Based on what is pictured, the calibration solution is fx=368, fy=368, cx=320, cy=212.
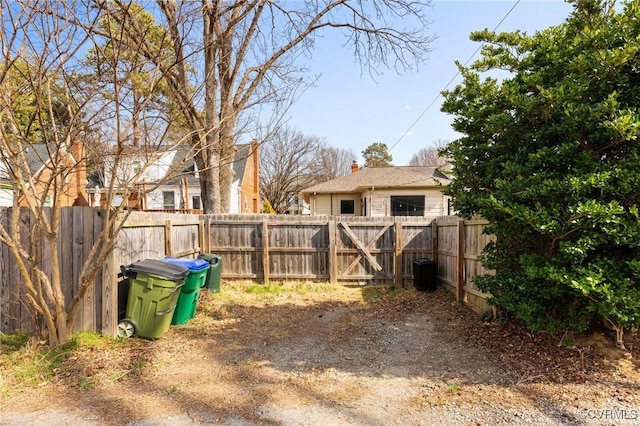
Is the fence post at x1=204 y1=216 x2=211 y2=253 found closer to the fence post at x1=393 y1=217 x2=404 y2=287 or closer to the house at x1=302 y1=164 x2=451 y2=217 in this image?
the fence post at x1=393 y1=217 x2=404 y2=287

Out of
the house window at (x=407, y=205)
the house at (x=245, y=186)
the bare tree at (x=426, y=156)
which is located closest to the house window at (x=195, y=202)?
the house at (x=245, y=186)

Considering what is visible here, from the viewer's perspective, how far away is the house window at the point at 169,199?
2241cm

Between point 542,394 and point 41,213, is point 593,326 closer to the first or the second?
point 542,394

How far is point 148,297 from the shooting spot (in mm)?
4809

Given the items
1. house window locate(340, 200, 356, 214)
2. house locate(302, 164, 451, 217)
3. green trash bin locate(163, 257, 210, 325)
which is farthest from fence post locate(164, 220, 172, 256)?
house window locate(340, 200, 356, 214)

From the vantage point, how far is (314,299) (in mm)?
7758

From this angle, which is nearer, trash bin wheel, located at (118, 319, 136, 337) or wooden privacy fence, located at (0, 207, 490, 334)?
trash bin wheel, located at (118, 319, 136, 337)

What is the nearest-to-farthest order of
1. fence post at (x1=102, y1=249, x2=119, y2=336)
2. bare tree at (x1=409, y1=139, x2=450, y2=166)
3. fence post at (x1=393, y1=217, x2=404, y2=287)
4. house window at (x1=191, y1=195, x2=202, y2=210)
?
fence post at (x1=102, y1=249, x2=119, y2=336), fence post at (x1=393, y1=217, x2=404, y2=287), house window at (x1=191, y1=195, x2=202, y2=210), bare tree at (x1=409, y1=139, x2=450, y2=166)

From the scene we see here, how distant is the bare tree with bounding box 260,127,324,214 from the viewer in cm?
2903

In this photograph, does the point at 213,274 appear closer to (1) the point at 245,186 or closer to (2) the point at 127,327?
(2) the point at 127,327

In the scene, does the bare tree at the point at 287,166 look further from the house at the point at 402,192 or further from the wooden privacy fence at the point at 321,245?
the wooden privacy fence at the point at 321,245

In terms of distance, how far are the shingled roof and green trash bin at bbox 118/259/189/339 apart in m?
13.3

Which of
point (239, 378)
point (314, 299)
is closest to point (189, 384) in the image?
point (239, 378)

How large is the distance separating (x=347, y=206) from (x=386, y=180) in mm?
3528
